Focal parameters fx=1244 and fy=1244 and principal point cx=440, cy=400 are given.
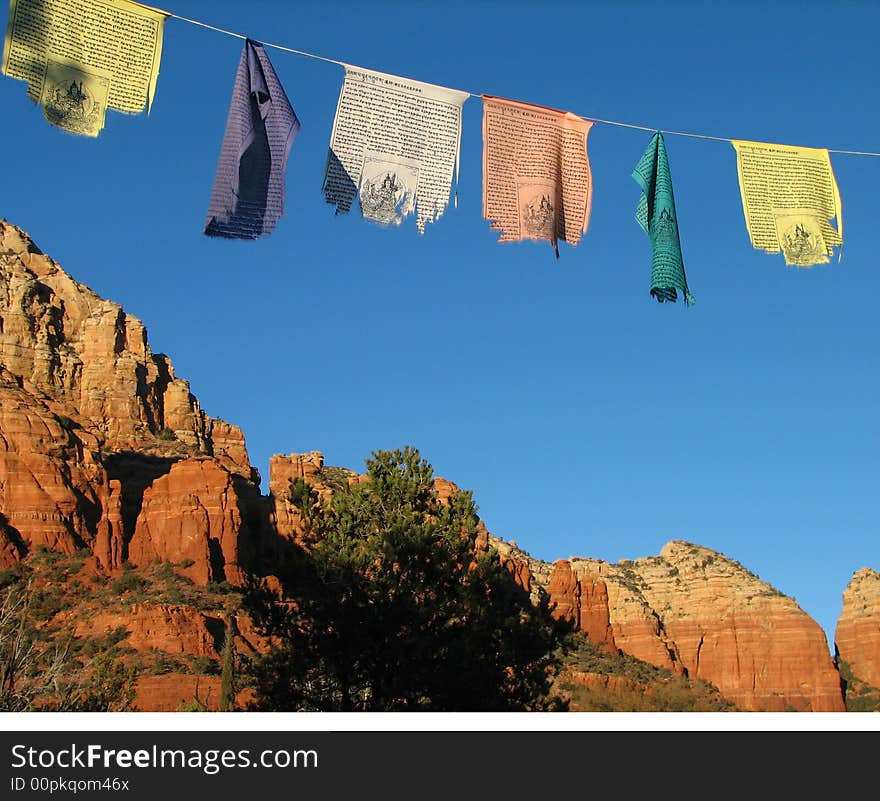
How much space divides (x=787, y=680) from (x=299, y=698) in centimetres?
8496

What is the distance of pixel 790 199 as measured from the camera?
10.6m

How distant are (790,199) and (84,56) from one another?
19.2ft

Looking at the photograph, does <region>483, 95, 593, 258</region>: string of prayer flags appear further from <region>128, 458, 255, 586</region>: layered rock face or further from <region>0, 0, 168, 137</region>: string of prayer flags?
<region>128, 458, 255, 586</region>: layered rock face

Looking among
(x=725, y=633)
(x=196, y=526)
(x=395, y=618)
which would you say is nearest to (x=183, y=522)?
(x=196, y=526)

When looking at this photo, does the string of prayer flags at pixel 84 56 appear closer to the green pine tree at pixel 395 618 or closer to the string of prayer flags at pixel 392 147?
the string of prayer flags at pixel 392 147

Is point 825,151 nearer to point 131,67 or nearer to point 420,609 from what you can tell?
point 131,67

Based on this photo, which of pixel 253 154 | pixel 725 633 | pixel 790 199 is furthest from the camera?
pixel 725 633

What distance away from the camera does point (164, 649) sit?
51312mm

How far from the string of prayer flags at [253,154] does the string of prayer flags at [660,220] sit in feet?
9.99

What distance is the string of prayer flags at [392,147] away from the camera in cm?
915

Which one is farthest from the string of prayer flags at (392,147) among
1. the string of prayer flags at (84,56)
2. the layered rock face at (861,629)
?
the layered rock face at (861,629)

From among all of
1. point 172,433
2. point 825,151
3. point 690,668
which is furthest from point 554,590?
point 825,151

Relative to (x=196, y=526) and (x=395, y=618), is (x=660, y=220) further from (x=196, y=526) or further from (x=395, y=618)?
(x=196, y=526)

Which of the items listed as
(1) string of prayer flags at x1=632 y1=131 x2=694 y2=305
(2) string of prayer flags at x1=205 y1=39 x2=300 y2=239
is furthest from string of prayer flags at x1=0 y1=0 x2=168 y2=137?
(1) string of prayer flags at x1=632 y1=131 x2=694 y2=305
